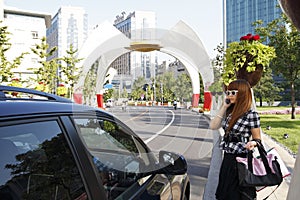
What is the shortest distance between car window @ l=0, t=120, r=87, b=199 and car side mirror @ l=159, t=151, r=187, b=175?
28.1 inches

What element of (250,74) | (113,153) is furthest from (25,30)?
(113,153)

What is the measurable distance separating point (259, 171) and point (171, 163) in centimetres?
96

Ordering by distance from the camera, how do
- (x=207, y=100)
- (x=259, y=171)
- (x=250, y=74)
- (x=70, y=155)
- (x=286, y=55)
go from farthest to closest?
1. (x=286, y=55)
2. (x=250, y=74)
3. (x=259, y=171)
4. (x=207, y=100)
5. (x=70, y=155)

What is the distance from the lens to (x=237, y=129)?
9.73ft

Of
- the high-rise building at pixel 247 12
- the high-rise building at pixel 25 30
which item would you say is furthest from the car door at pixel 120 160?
the high-rise building at pixel 25 30

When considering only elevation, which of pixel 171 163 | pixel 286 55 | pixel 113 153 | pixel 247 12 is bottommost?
pixel 171 163

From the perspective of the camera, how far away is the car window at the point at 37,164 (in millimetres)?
1179

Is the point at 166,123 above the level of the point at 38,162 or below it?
above

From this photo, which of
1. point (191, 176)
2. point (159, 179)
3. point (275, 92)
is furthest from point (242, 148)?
point (275, 92)

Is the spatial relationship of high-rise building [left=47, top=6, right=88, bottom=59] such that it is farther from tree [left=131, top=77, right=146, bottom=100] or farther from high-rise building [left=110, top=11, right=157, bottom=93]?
tree [left=131, top=77, right=146, bottom=100]

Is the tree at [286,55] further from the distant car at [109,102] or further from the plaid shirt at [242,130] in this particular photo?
the distant car at [109,102]

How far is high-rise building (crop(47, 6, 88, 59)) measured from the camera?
1409 millimetres

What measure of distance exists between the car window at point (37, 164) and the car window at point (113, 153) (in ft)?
0.57

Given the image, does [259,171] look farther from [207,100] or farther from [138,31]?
[138,31]
